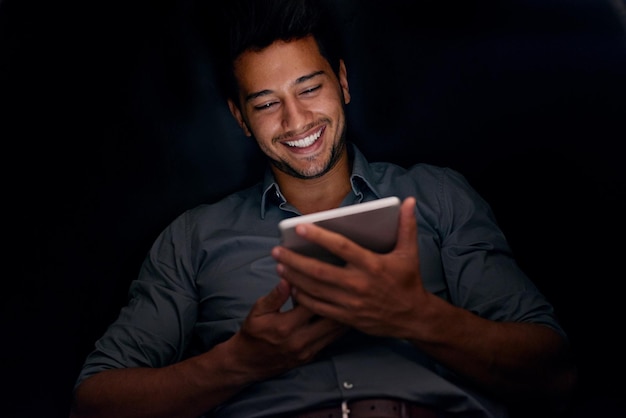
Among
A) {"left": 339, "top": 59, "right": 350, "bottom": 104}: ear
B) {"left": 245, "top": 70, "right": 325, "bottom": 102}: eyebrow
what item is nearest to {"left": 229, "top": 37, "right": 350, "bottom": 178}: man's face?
{"left": 245, "top": 70, "right": 325, "bottom": 102}: eyebrow

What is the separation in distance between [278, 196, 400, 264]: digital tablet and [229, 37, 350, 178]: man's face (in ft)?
1.20

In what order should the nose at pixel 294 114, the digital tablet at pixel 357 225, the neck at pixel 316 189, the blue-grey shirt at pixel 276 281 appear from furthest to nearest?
the neck at pixel 316 189 → the nose at pixel 294 114 → the blue-grey shirt at pixel 276 281 → the digital tablet at pixel 357 225

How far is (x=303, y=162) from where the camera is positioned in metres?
1.13

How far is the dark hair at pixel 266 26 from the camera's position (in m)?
1.13

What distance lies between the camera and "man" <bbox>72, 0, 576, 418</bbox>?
0.81 meters

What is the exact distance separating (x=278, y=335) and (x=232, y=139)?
54 centimetres

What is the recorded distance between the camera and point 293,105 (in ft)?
3.62

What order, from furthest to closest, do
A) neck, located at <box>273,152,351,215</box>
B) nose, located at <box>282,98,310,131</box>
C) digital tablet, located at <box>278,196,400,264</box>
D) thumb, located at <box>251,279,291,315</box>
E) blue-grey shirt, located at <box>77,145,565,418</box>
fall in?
neck, located at <box>273,152,351,215</box> < nose, located at <box>282,98,310,131</box> < blue-grey shirt, located at <box>77,145,565,418</box> < thumb, located at <box>251,279,291,315</box> < digital tablet, located at <box>278,196,400,264</box>

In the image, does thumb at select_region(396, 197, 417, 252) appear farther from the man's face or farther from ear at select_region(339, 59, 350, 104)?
ear at select_region(339, 59, 350, 104)

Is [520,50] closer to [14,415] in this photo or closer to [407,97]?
[407,97]

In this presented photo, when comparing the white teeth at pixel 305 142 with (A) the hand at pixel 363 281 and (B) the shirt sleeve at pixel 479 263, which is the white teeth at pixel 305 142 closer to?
(B) the shirt sleeve at pixel 479 263

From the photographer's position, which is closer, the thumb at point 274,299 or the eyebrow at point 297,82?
the thumb at point 274,299

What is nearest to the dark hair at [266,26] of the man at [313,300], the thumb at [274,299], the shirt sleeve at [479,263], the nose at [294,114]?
the man at [313,300]

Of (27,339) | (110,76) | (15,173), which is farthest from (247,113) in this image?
(27,339)
